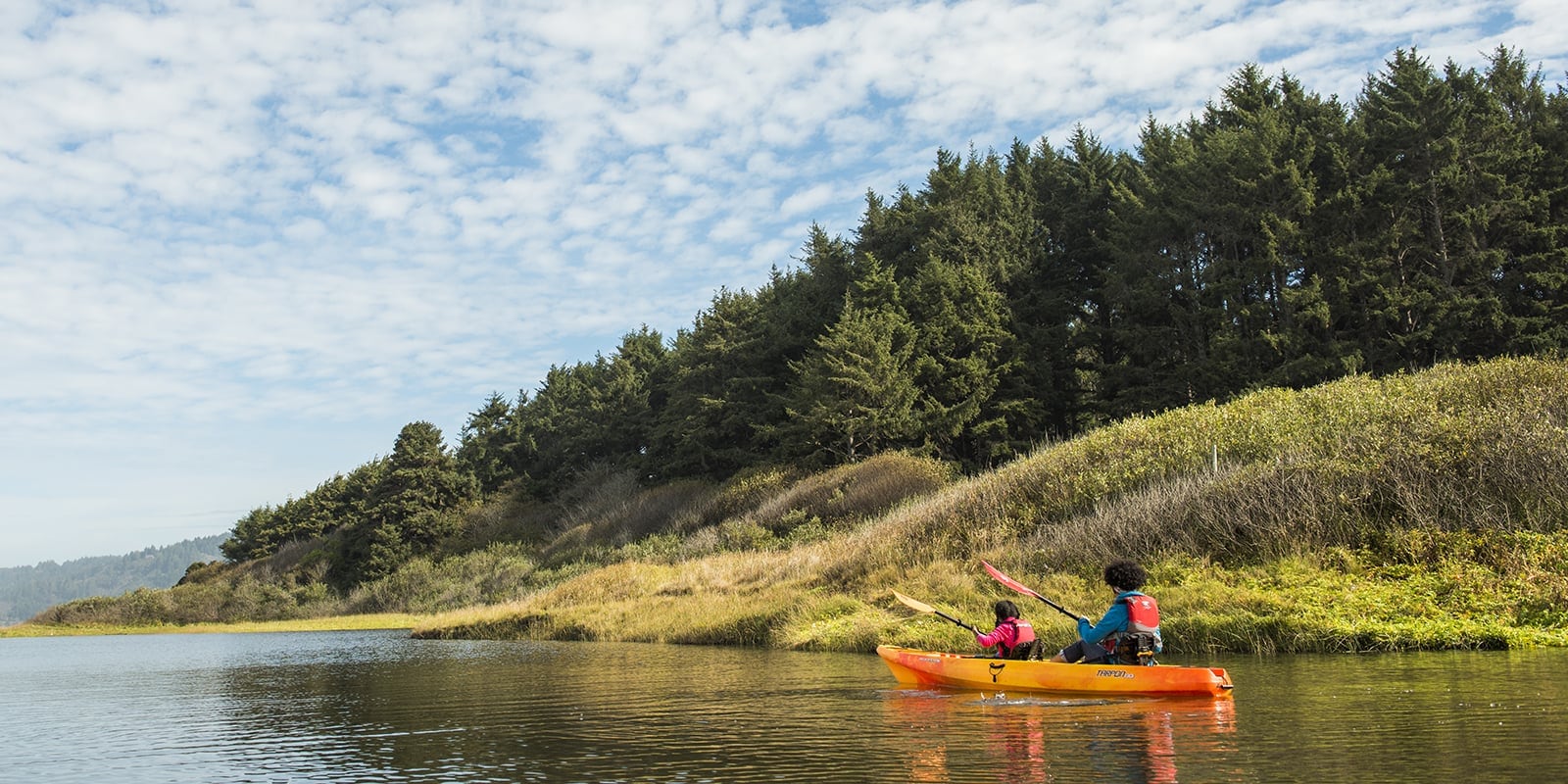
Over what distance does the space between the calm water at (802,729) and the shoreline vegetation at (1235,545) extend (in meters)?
1.99

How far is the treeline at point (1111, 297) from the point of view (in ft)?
140

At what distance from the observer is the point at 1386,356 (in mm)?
42969

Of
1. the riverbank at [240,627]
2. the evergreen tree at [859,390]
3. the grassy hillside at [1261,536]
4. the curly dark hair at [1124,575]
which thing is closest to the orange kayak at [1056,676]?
the curly dark hair at [1124,575]

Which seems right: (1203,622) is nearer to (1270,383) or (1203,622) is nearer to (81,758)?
(81,758)

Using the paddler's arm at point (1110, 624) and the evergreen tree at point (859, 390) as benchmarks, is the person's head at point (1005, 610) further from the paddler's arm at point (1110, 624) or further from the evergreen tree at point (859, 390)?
the evergreen tree at point (859, 390)

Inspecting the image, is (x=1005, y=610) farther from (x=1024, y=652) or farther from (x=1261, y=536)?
(x=1261, y=536)

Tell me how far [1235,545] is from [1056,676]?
11.1 m

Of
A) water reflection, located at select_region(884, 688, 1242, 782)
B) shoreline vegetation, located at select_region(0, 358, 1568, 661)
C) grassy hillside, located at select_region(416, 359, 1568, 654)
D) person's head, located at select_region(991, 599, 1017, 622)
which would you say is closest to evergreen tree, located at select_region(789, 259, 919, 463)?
shoreline vegetation, located at select_region(0, 358, 1568, 661)

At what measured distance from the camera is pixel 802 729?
12312 mm

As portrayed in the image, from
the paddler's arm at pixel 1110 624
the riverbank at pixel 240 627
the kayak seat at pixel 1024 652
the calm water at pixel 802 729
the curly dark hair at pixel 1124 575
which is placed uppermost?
the curly dark hair at pixel 1124 575

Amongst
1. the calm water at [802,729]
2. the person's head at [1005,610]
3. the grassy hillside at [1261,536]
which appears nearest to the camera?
the calm water at [802,729]

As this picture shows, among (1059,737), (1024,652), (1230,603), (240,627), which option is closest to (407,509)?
(240,627)

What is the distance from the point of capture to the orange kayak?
514 inches

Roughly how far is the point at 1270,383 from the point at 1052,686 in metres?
33.1
